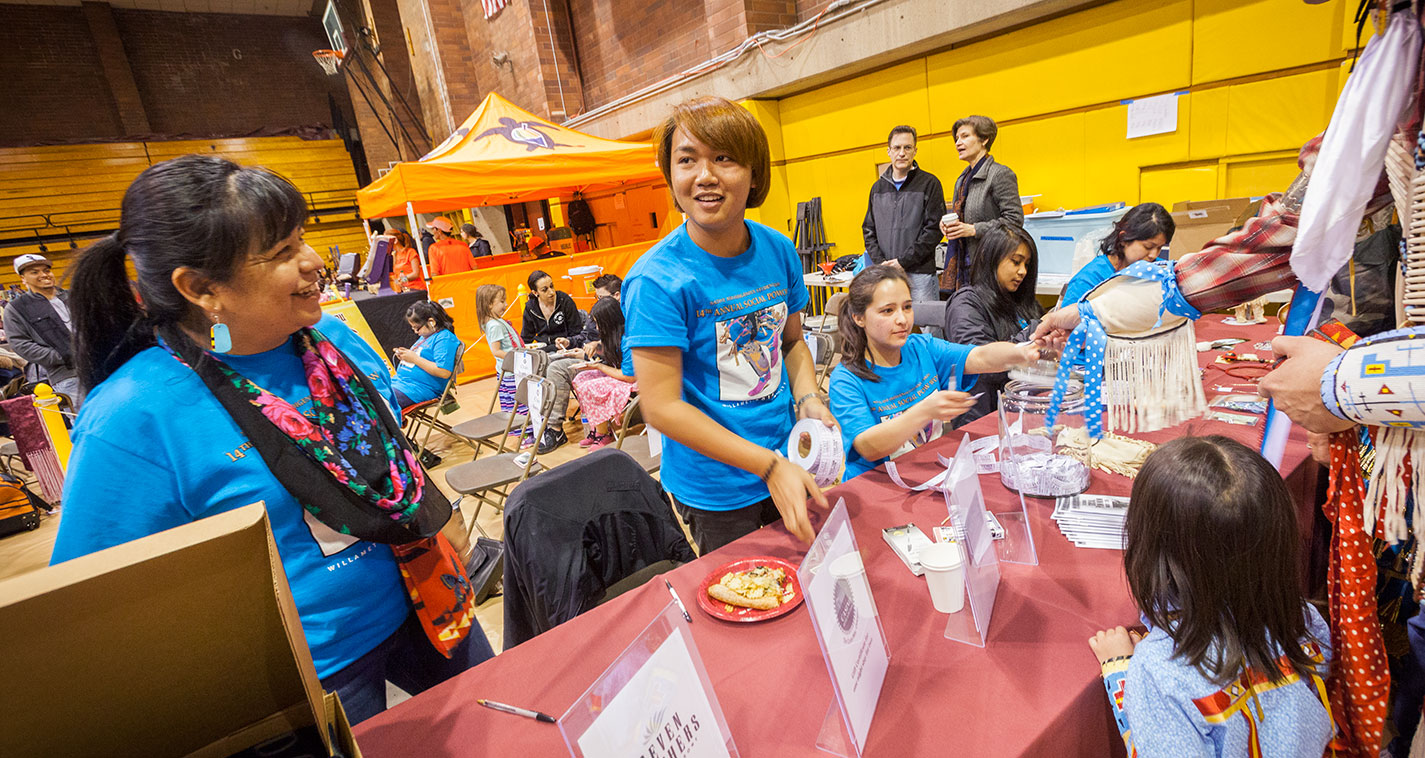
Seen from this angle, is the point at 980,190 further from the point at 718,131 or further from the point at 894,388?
the point at 718,131

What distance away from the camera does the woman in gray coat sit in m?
4.09

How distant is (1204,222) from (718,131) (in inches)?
135

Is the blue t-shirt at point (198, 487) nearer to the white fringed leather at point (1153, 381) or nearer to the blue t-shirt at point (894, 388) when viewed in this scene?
the blue t-shirt at point (894, 388)

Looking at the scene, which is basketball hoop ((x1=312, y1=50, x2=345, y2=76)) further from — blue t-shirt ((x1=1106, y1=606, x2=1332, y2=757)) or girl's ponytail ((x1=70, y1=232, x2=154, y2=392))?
blue t-shirt ((x1=1106, y1=606, x2=1332, y2=757))

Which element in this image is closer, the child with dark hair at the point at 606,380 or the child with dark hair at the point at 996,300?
the child with dark hair at the point at 996,300

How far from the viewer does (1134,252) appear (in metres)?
2.76

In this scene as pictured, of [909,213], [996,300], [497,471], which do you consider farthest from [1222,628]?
[909,213]

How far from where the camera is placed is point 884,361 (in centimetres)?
203

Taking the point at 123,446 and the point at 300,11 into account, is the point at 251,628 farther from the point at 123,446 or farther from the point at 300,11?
the point at 300,11

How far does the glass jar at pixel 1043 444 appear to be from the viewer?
4.78 feet

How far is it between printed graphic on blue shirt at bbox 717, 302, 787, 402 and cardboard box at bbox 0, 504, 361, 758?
3.07 feet

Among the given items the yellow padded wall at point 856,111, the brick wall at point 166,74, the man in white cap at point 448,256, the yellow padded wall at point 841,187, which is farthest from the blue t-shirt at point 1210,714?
the brick wall at point 166,74

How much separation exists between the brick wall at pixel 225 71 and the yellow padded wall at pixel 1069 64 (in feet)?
60.8

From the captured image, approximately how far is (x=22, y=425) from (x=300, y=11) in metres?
17.1
